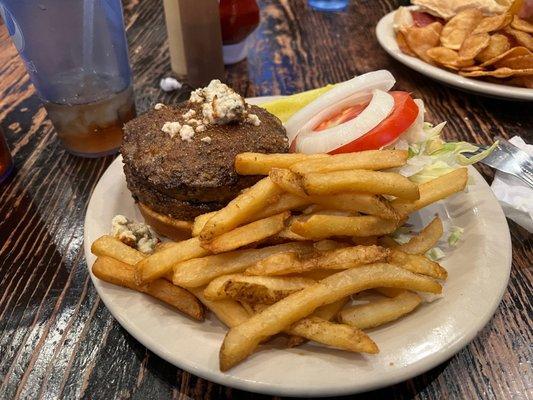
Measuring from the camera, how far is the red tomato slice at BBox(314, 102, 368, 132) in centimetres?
190

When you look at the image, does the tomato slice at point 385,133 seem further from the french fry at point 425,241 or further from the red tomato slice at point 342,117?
the french fry at point 425,241

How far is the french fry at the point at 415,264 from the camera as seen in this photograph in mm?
1328

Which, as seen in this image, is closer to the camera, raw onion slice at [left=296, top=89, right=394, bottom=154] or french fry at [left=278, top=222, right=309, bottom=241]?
french fry at [left=278, top=222, right=309, bottom=241]

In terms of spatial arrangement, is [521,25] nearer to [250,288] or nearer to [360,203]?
[360,203]

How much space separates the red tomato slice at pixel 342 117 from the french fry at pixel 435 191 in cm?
49

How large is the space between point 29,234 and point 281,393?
1.35 metres

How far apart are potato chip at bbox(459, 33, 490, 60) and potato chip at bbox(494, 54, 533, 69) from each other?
0.42 ft

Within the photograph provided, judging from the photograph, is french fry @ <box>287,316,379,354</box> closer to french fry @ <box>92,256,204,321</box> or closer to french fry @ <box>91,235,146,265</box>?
french fry @ <box>92,256,204,321</box>

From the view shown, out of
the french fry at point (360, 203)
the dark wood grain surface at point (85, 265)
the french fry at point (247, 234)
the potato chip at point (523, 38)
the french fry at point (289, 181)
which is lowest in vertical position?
the dark wood grain surface at point (85, 265)

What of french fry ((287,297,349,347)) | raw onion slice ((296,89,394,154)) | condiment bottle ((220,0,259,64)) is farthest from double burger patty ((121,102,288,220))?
condiment bottle ((220,0,259,64))

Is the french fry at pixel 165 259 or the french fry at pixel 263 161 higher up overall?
the french fry at pixel 263 161

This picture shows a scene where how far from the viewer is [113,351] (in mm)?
1444

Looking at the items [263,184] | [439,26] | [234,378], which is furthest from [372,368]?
[439,26]

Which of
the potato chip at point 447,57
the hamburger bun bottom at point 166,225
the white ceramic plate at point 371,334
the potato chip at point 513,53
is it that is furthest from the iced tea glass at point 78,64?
the potato chip at point 513,53
